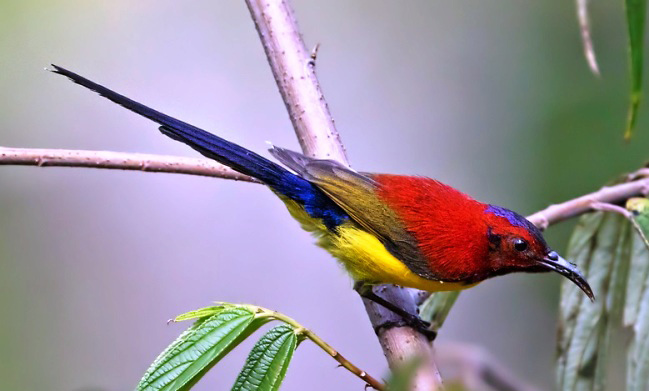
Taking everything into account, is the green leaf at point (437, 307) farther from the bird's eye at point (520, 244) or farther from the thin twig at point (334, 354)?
the thin twig at point (334, 354)

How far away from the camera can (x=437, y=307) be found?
2133mm

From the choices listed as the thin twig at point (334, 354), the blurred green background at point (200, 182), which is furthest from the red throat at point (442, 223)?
the blurred green background at point (200, 182)

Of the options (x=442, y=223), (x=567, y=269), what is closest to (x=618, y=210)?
(x=567, y=269)

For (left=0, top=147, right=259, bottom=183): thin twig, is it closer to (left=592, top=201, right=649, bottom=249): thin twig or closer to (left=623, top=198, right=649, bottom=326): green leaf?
(left=592, top=201, right=649, bottom=249): thin twig

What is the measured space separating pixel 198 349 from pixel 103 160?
2.36ft

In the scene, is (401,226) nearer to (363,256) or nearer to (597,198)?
(363,256)

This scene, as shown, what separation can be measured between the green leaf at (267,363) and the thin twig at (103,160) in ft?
2.26

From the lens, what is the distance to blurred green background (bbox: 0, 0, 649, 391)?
4.58 metres

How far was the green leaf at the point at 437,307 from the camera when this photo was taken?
6.69 feet

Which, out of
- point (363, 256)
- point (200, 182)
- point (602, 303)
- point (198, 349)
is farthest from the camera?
point (200, 182)

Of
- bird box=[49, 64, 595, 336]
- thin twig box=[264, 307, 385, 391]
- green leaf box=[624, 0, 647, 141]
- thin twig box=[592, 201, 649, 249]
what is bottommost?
thin twig box=[264, 307, 385, 391]

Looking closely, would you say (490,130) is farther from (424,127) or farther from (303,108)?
(303,108)

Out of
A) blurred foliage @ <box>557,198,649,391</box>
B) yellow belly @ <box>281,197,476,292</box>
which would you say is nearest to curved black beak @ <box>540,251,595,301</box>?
blurred foliage @ <box>557,198,649,391</box>

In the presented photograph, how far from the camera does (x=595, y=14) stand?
479cm
